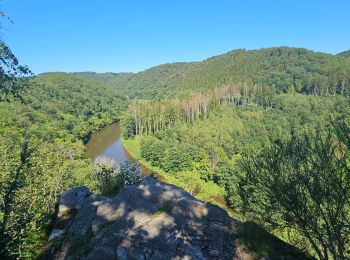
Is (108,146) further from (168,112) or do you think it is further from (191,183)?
(191,183)

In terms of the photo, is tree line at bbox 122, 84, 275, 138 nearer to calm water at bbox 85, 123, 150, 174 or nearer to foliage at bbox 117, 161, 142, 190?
calm water at bbox 85, 123, 150, 174

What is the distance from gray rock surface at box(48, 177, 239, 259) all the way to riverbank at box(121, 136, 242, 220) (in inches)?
1120

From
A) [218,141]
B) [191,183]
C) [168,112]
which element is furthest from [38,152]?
[168,112]

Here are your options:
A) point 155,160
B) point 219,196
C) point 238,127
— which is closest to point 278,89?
point 238,127

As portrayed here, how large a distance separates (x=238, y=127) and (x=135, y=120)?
116ft

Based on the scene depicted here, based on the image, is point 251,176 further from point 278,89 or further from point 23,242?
point 278,89

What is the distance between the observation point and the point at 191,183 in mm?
51906

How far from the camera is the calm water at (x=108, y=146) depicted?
7888 cm

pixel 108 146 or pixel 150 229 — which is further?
pixel 108 146

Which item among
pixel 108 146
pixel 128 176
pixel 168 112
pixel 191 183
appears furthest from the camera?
pixel 168 112

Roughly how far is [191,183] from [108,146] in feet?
151

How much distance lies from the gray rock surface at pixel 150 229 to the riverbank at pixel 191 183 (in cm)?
2845

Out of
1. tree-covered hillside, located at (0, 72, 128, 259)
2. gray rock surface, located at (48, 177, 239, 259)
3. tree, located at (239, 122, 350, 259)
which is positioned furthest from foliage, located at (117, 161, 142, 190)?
tree, located at (239, 122, 350, 259)

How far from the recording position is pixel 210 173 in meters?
61.4
